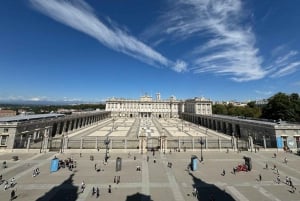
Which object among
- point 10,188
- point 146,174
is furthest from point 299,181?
point 10,188

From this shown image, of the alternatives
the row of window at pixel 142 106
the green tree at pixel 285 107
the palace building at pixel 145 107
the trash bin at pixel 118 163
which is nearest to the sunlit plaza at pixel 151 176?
the trash bin at pixel 118 163

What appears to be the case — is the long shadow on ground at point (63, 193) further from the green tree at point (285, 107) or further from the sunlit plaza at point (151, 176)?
the green tree at point (285, 107)

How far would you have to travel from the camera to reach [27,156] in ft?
99.6

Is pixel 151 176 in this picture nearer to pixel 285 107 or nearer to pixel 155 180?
pixel 155 180

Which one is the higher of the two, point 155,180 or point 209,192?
point 155,180

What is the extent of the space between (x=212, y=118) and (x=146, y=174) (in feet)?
188

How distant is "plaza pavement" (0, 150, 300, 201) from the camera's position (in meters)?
17.0

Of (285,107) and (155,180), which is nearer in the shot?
(155,180)

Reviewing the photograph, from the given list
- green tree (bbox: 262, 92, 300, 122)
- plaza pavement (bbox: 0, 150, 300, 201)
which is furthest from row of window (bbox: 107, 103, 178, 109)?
plaza pavement (bbox: 0, 150, 300, 201)

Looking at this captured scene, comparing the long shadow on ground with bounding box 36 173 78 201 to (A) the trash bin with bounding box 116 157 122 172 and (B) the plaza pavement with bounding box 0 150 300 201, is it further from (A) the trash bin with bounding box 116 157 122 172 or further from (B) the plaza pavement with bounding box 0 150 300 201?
(A) the trash bin with bounding box 116 157 122 172

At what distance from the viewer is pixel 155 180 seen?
20.8 meters

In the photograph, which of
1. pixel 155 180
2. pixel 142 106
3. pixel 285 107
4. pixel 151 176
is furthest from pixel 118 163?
pixel 142 106

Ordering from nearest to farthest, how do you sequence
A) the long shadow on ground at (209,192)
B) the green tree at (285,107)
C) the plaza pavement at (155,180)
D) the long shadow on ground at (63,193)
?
the long shadow on ground at (63,193) < the long shadow on ground at (209,192) < the plaza pavement at (155,180) < the green tree at (285,107)

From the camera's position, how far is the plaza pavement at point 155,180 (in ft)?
55.9
